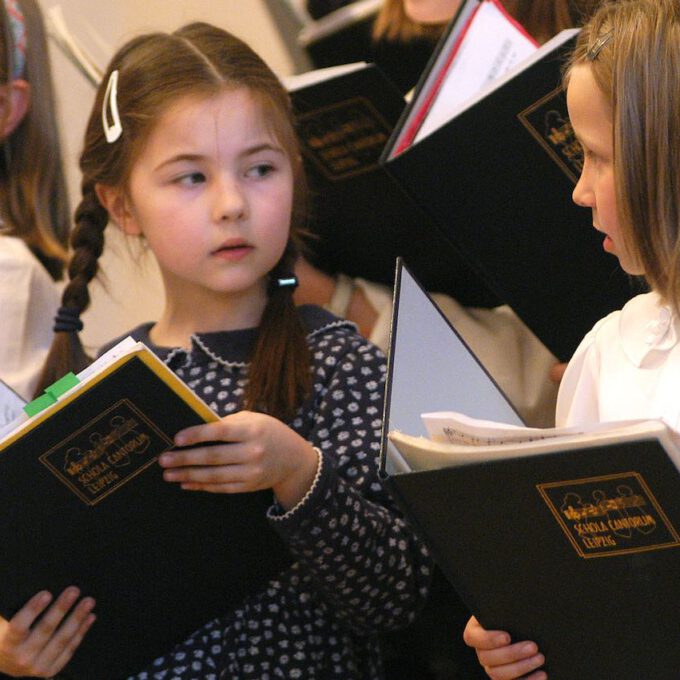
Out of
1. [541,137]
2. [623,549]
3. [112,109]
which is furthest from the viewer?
[112,109]

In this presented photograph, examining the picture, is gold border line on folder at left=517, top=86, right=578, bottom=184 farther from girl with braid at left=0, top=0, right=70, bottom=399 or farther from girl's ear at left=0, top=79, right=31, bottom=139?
girl's ear at left=0, top=79, right=31, bottom=139

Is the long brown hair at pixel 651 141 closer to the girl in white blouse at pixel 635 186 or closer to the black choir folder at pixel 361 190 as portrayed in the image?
the girl in white blouse at pixel 635 186

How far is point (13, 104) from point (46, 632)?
1.04m

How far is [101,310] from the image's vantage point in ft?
9.95

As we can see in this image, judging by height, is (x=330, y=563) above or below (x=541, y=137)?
below

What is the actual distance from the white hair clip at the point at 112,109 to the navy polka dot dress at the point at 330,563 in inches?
12.5

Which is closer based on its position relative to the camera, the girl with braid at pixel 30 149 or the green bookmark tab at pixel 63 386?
the green bookmark tab at pixel 63 386

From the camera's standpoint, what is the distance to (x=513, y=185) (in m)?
1.49

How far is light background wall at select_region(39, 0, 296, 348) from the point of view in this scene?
2941 millimetres

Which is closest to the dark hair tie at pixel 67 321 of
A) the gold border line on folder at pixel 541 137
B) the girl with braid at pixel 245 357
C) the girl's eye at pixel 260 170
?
the girl with braid at pixel 245 357

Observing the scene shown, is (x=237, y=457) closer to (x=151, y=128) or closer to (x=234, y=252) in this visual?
(x=234, y=252)

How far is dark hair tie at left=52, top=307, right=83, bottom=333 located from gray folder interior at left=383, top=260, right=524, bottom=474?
2.21 feet

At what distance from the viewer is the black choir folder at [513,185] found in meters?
1.44

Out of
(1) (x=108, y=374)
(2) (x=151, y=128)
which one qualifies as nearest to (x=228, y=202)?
(2) (x=151, y=128)
